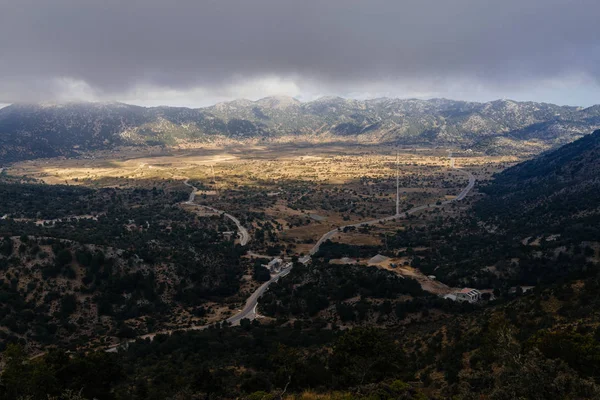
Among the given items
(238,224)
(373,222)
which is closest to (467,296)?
(373,222)

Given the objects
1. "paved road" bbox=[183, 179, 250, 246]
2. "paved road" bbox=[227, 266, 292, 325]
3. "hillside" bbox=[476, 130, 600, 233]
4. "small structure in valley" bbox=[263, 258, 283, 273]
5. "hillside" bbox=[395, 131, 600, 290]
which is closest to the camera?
"paved road" bbox=[227, 266, 292, 325]

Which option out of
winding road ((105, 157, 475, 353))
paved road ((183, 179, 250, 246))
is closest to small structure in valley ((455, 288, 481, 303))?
winding road ((105, 157, 475, 353))

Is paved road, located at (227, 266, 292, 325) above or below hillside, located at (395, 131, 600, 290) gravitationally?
below

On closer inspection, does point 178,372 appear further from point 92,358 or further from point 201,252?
point 201,252

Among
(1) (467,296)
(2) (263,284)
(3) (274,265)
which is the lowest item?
(2) (263,284)

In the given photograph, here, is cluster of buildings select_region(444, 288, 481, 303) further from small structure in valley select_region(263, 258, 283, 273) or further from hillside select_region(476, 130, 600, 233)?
hillside select_region(476, 130, 600, 233)

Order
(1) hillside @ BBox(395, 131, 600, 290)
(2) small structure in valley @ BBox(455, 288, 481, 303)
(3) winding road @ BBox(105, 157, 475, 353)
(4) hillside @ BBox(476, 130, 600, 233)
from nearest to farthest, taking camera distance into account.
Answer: (3) winding road @ BBox(105, 157, 475, 353) < (2) small structure in valley @ BBox(455, 288, 481, 303) < (1) hillside @ BBox(395, 131, 600, 290) < (4) hillside @ BBox(476, 130, 600, 233)

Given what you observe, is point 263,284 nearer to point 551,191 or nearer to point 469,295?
point 469,295

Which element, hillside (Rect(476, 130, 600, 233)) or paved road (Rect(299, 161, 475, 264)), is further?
paved road (Rect(299, 161, 475, 264))

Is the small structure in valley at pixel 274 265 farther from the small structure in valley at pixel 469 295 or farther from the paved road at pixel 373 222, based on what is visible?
the small structure in valley at pixel 469 295

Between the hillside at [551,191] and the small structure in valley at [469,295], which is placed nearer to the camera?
the small structure in valley at [469,295]

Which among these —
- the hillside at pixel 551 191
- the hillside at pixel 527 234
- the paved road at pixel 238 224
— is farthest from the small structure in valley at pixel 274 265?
the hillside at pixel 551 191

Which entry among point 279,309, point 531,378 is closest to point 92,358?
point 531,378
